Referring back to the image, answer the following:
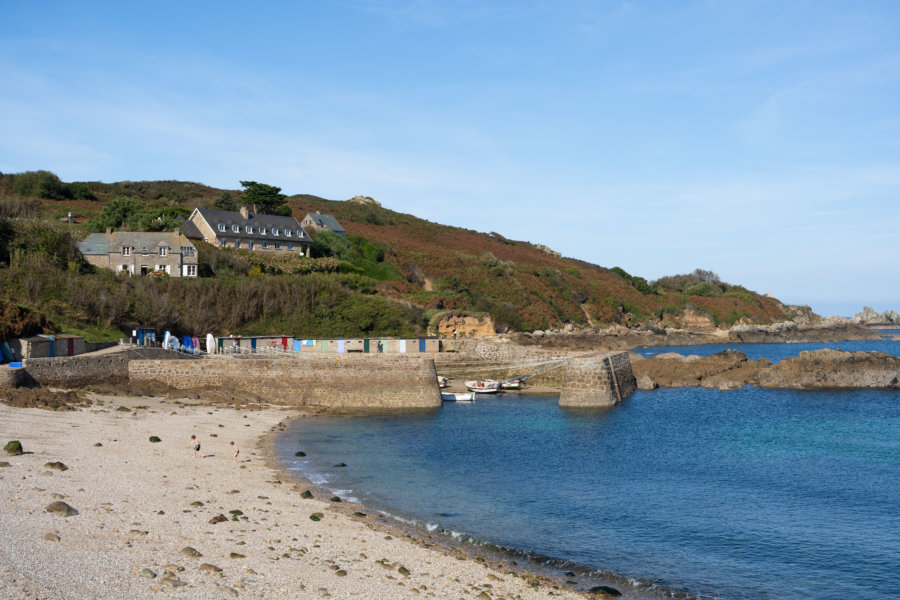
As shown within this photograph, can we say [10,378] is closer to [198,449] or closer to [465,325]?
[198,449]

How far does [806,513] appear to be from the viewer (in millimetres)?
20562

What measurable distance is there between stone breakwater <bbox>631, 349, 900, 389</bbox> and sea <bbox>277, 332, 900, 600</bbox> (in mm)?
8626

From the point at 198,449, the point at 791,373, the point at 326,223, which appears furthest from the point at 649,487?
the point at 326,223

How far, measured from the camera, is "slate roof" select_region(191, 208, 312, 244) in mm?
72438

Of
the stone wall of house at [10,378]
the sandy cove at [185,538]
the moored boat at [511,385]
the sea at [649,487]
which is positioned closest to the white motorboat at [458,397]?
the sea at [649,487]

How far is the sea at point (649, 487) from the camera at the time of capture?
16172 millimetres

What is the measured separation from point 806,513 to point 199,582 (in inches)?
689

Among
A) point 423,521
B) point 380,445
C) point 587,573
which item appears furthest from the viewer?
point 380,445

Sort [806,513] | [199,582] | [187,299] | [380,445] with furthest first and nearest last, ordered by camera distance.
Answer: [187,299]
[380,445]
[806,513]
[199,582]

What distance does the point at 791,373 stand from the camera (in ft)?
163

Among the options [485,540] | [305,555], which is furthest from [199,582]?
[485,540]

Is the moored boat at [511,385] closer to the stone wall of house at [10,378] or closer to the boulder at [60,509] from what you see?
the stone wall of house at [10,378]

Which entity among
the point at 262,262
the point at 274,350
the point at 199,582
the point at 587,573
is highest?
the point at 262,262

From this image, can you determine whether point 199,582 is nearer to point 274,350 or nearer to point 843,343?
point 274,350
